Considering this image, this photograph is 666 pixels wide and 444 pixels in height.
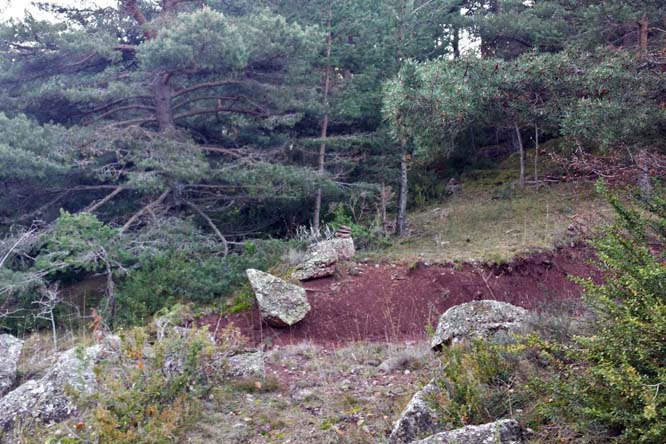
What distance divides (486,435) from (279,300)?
16.9 ft

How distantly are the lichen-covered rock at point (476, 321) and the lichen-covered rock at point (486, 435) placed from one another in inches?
68.5

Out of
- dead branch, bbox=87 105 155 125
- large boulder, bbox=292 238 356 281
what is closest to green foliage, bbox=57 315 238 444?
large boulder, bbox=292 238 356 281

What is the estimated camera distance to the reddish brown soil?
7809 millimetres

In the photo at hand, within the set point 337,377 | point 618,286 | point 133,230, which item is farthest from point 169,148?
point 618,286

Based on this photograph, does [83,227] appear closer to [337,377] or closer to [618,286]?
[337,377]

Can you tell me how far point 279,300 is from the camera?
7871 millimetres

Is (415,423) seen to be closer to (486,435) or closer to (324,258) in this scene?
(486,435)

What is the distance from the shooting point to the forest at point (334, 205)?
3.64m

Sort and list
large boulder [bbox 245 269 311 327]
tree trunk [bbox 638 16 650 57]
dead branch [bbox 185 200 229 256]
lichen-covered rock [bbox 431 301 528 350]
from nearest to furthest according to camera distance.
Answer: lichen-covered rock [bbox 431 301 528 350] < large boulder [bbox 245 269 311 327] < tree trunk [bbox 638 16 650 57] < dead branch [bbox 185 200 229 256]

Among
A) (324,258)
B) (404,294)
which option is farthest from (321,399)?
(324,258)

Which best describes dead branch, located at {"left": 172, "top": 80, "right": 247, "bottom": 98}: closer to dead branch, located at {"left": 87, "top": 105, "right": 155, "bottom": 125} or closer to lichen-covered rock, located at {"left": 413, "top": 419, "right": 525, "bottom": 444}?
dead branch, located at {"left": 87, "top": 105, "right": 155, "bottom": 125}

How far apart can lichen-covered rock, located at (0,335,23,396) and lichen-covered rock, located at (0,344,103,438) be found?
631mm

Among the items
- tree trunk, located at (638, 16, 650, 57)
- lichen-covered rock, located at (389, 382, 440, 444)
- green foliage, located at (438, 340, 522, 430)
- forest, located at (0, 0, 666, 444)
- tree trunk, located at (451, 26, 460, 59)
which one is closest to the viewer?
green foliage, located at (438, 340, 522, 430)

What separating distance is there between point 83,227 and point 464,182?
376 inches
